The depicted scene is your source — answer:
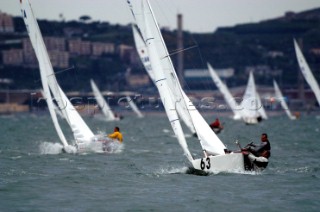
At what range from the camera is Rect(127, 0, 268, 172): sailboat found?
25484 mm

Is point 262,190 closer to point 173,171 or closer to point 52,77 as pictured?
point 173,171

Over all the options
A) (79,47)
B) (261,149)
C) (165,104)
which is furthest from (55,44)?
(261,149)

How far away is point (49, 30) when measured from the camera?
589ft

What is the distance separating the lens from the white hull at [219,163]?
25.4 meters

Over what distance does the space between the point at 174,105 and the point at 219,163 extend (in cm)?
225

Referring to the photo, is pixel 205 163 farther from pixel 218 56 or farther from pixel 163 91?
pixel 218 56

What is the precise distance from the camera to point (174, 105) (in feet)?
87.9

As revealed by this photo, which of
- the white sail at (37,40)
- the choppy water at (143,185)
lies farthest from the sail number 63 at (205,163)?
the white sail at (37,40)

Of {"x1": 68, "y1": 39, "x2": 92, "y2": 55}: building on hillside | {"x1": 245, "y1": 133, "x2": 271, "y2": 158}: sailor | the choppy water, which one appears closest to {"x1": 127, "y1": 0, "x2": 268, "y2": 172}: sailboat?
{"x1": 245, "y1": 133, "x2": 271, "y2": 158}: sailor

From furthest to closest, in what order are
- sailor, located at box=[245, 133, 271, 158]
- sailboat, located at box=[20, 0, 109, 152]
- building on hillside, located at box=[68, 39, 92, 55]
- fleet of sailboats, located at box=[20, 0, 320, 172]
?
building on hillside, located at box=[68, 39, 92, 55], sailboat, located at box=[20, 0, 109, 152], sailor, located at box=[245, 133, 271, 158], fleet of sailboats, located at box=[20, 0, 320, 172]

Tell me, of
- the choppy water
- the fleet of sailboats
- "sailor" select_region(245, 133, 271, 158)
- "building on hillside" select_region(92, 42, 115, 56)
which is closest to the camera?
the choppy water

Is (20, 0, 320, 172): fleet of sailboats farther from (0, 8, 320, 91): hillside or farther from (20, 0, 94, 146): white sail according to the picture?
(0, 8, 320, 91): hillside

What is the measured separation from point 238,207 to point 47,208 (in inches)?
152

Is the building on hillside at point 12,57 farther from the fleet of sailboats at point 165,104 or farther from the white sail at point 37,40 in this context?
the white sail at point 37,40
